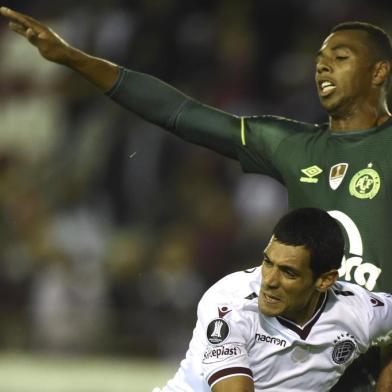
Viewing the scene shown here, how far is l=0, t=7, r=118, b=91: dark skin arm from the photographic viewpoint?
478 centimetres

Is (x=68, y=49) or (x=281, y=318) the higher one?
(x=68, y=49)

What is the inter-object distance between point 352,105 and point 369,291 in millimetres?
774

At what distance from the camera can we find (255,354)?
425 centimetres

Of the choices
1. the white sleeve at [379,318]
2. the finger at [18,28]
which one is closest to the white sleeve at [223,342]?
the white sleeve at [379,318]

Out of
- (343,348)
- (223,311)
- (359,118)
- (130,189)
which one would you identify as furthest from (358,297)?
(130,189)

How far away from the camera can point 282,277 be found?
4082mm

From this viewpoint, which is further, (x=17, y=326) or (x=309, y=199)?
(x=17, y=326)

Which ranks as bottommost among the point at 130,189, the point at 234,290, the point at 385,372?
the point at 385,372

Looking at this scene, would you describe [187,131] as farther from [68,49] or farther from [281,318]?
[281,318]

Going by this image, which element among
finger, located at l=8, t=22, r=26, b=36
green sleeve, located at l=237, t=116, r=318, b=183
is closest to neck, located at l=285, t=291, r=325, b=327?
green sleeve, located at l=237, t=116, r=318, b=183

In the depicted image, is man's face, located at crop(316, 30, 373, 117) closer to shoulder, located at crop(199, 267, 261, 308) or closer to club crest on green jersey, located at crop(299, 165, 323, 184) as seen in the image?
club crest on green jersey, located at crop(299, 165, 323, 184)

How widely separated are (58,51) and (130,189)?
5.50 meters

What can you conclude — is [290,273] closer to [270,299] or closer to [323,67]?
[270,299]

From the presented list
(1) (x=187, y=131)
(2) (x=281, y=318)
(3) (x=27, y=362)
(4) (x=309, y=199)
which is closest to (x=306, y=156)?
(4) (x=309, y=199)
